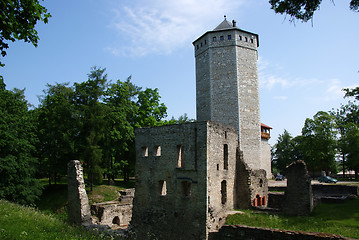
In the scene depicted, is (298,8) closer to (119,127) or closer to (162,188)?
(162,188)

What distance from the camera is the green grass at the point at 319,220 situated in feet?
39.6

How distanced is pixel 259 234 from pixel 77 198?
9.87 metres

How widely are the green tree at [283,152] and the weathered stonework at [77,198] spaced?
164ft

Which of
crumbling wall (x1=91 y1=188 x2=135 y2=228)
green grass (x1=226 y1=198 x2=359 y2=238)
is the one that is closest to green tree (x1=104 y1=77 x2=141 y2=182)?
crumbling wall (x1=91 y1=188 x2=135 y2=228)

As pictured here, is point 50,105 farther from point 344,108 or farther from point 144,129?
point 344,108

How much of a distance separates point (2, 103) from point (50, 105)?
6.10m

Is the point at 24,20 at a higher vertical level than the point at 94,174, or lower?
higher

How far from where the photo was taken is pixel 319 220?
43.7 ft

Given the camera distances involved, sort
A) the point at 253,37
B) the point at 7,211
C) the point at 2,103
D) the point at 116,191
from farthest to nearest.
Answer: the point at 116,191, the point at 253,37, the point at 2,103, the point at 7,211

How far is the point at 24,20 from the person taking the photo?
7.87m

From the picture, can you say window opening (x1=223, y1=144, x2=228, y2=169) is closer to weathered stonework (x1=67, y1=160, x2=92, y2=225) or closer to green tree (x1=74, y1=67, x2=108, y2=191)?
weathered stonework (x1=67, y1=160, x2=92, y2=225)

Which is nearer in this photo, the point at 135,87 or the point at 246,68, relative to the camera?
the point at 246,68

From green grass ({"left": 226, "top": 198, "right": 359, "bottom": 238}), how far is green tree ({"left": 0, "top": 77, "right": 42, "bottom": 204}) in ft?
55.1

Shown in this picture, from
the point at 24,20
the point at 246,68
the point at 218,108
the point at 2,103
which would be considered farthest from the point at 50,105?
the point at 24,20
